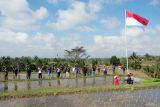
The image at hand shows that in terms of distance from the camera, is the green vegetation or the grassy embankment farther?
the green vegetation

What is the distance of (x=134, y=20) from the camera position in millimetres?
31812

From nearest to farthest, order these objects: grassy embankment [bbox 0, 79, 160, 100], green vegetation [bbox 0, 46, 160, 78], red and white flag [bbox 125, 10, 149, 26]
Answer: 1. grassy embankment [bbox 0, 79, 160, 100]
2. red and white flag [bbox 125, 10, 149, 26]
3. green vegetation [bbox 0, 46, 160, 78]

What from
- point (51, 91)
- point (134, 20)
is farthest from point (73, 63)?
point (51, 91)

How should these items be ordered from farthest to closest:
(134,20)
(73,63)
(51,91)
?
1. (73,63)
2. (134,20)
3. (51,91)

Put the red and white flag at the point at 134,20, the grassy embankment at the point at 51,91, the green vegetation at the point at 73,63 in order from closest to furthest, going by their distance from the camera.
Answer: the grassy embankment at the point at 51,91 → the red and white flag at the point at 134,20 → the green vegetation at the point at 73,63

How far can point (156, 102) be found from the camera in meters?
19.1

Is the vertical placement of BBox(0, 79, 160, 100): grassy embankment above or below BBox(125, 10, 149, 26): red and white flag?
below

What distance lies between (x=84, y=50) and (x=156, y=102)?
53.5m

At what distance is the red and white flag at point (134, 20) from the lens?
103ft

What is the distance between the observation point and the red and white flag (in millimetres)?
31344

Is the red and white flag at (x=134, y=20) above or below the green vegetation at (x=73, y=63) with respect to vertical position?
above

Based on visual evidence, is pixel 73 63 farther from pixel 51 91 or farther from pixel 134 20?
pixel 51 91

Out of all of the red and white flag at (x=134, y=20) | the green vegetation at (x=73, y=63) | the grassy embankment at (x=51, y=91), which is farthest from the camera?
the green vegetation at (x=73, y=63)

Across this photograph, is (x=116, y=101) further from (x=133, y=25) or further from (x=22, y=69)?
(x=22, y=69)
